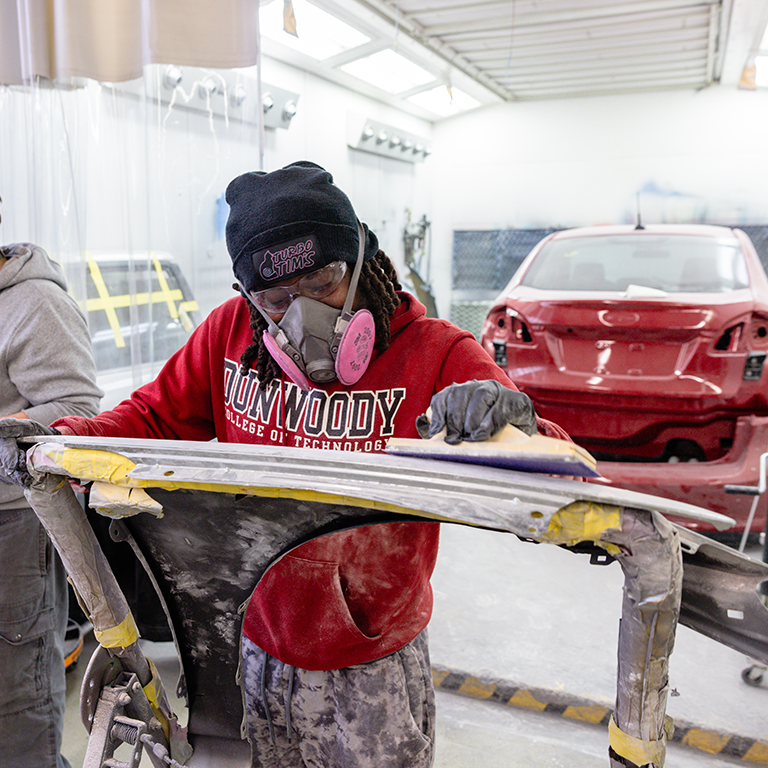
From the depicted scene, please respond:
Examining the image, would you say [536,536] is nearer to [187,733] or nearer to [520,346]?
[187,733]

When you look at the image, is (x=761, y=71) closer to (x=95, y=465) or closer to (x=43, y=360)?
(x=43, y=360)

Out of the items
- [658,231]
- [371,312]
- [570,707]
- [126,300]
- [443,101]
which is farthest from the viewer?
[443,101]

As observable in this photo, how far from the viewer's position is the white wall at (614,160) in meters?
6.23

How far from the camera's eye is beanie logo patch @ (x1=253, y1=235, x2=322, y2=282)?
41.7 inches

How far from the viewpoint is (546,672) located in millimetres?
2229

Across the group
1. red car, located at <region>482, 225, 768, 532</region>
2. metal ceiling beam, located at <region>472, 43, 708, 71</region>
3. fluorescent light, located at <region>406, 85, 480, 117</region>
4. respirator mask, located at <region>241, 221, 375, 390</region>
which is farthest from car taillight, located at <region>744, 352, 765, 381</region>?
fluorescent light, located at <region>406, 85, 480, 117</region>

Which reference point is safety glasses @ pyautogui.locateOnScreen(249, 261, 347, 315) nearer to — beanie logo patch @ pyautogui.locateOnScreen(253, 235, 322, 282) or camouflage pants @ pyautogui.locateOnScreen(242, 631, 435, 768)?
beanie logo patch @ pyautogui.locateOnScreen(253, 235, 322, 282)

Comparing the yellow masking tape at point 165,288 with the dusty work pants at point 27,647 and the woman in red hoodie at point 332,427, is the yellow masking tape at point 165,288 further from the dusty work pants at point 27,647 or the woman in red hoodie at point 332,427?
the woman in red hoodie at point 332,427

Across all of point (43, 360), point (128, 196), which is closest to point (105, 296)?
point (128, 196)

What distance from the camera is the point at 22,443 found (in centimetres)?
89

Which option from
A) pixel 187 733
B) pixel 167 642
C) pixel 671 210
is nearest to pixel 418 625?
pixel 187 733

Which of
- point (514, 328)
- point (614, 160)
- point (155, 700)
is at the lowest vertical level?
point (155, 700)

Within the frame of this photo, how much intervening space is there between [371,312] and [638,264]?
298 centimetres

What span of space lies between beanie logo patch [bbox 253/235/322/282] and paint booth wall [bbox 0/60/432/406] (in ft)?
5.88
